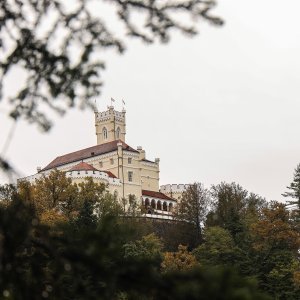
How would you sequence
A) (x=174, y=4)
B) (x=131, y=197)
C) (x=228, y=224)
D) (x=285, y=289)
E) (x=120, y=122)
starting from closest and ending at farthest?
(x=174, y=4), (x=285, y=289), (x=228, y=224), (x=131, y=197), (x=120, y=122)

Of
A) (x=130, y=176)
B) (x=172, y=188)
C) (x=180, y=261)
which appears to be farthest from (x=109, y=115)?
(x=180, y=261)

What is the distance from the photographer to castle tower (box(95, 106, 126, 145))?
295 feet

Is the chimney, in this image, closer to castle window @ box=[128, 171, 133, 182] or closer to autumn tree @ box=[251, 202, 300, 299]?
castle window @ box=[128, 171, 133, 182]

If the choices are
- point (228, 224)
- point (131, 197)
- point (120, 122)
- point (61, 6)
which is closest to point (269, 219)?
point (228, 224)

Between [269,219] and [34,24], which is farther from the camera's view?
[269,219]

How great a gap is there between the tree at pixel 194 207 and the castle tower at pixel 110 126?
2539 centimetres

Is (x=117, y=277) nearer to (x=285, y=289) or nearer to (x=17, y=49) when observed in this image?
(x=17, y=49)

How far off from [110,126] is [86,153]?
8.37 metres

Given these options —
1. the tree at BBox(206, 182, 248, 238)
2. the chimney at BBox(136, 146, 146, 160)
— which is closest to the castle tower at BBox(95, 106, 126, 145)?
the chimney at BBox(136, 146, 146, 160)

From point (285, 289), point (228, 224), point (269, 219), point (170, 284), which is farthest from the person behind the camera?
point (228, 224)

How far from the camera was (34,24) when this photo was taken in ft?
14.3

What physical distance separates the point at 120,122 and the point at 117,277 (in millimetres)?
89326

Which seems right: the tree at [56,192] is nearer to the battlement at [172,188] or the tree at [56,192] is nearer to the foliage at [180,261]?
the foliage at [180,261]

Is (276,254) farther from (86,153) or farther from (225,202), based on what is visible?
(86,153)
